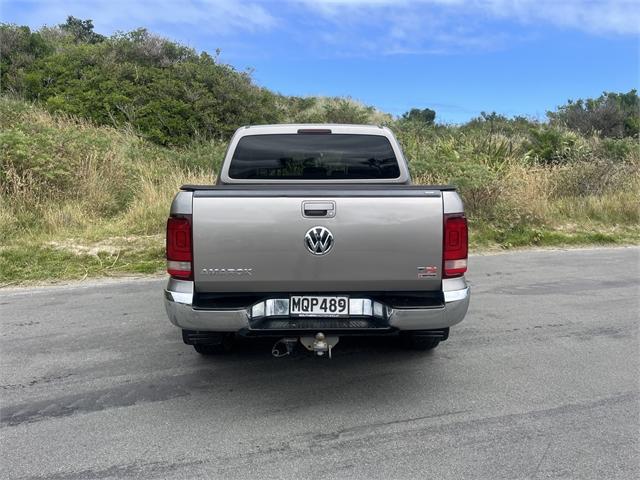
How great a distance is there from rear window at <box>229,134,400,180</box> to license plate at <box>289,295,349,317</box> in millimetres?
1652

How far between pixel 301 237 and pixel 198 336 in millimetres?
1010

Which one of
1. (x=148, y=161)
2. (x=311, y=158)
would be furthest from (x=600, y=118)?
(x=311, y=158)

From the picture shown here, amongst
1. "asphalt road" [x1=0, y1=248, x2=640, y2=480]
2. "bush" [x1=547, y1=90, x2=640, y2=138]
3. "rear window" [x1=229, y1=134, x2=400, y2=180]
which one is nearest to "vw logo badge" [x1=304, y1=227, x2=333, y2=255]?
"asphalt road" [x1=0, y1=248, x2=640, y2=480]

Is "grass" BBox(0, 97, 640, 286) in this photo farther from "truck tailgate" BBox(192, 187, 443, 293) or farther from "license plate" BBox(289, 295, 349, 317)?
"license plate" BBox(289, 295, 349, 317)

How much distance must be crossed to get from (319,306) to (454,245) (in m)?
0.91

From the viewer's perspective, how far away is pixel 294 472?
273 centimetres

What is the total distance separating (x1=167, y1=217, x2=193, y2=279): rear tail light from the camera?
126 inches

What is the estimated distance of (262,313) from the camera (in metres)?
3.25

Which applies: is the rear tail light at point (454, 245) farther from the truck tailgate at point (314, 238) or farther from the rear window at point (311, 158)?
the rear window at point (311, 158)

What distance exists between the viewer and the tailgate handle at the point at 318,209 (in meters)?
3.15

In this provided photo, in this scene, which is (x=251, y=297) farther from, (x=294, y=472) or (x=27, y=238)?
(x=27, y=238)

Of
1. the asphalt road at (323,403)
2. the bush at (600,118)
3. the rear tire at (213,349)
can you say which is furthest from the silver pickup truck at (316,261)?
the bush at (600,118)

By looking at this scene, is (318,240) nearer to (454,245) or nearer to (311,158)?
(454,245)

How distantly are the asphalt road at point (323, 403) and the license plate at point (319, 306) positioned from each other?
0.65 metres
